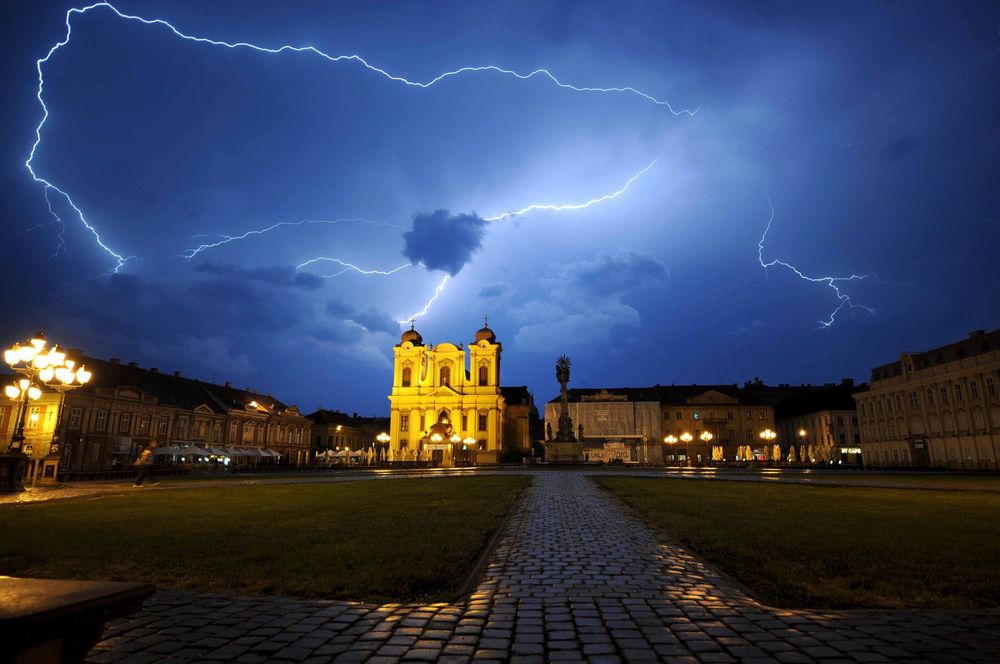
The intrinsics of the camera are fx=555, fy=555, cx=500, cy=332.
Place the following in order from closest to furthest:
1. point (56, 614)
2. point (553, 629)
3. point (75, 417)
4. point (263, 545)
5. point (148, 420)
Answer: point (56, 614) < point (553, 629) < point (263, 545) < point (75, 417) < point (148, 420)

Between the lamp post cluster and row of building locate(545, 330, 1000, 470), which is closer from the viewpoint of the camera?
the lamp post cluster

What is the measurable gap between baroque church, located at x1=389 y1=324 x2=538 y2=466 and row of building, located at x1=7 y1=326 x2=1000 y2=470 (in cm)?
20

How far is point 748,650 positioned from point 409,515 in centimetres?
1119

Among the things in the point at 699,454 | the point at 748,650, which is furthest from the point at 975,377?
the point at 748,650

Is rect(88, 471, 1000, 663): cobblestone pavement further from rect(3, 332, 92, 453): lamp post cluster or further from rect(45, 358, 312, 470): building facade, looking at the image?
rect(45, 358, 312, 470): building facade

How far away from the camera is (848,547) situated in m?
9.83

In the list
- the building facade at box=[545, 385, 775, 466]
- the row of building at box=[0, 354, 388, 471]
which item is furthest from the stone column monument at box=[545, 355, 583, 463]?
the row of building at box=[0, 354, 388, 471]

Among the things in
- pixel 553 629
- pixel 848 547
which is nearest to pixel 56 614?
pixel 553 629

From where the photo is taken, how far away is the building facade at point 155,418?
53.9 metres

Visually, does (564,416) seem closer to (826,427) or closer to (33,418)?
(826,427)

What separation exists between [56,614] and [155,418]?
71370 millimetres

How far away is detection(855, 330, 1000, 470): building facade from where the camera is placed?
53938 millimetres

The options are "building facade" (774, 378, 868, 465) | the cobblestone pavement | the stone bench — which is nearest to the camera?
the stone bench

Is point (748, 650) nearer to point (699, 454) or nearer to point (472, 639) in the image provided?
point (472, 639)
